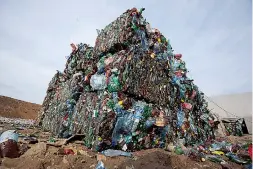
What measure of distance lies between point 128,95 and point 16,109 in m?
13.9

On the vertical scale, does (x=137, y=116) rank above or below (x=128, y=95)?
below

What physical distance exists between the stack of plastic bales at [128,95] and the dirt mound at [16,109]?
9.25 meters

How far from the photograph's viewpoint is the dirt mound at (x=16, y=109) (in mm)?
14011

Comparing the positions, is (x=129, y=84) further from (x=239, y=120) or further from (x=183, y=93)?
(x=239, y=120)

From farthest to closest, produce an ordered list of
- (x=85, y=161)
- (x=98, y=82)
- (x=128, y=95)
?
(x=98, y=82) → (x=128, y=95) → (x=85, y=161)

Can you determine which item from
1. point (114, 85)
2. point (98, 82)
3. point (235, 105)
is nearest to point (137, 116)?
point (114, 85)

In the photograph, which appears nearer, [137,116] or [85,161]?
[85,161]

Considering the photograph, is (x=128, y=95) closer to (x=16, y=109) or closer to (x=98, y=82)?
(x=98, y=82)

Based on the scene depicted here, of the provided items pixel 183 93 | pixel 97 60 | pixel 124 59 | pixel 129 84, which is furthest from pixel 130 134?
pixel 183 93

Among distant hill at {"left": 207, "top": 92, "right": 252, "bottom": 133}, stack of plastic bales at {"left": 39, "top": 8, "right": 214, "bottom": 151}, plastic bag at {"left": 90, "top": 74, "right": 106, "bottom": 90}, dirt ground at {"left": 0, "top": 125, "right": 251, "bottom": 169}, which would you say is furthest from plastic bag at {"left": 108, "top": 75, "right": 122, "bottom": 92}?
distant hill at {"left": 207, "top": 92, "right": 252, "bottom": 133}

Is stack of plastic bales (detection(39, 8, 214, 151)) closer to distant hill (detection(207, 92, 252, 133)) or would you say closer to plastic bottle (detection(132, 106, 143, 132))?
plastic bottle (detection(132, 106, 143, 132))

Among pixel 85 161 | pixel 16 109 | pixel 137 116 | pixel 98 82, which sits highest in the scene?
pixel 16 109

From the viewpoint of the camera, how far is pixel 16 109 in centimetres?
1523

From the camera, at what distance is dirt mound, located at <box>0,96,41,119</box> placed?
14.0 metres
